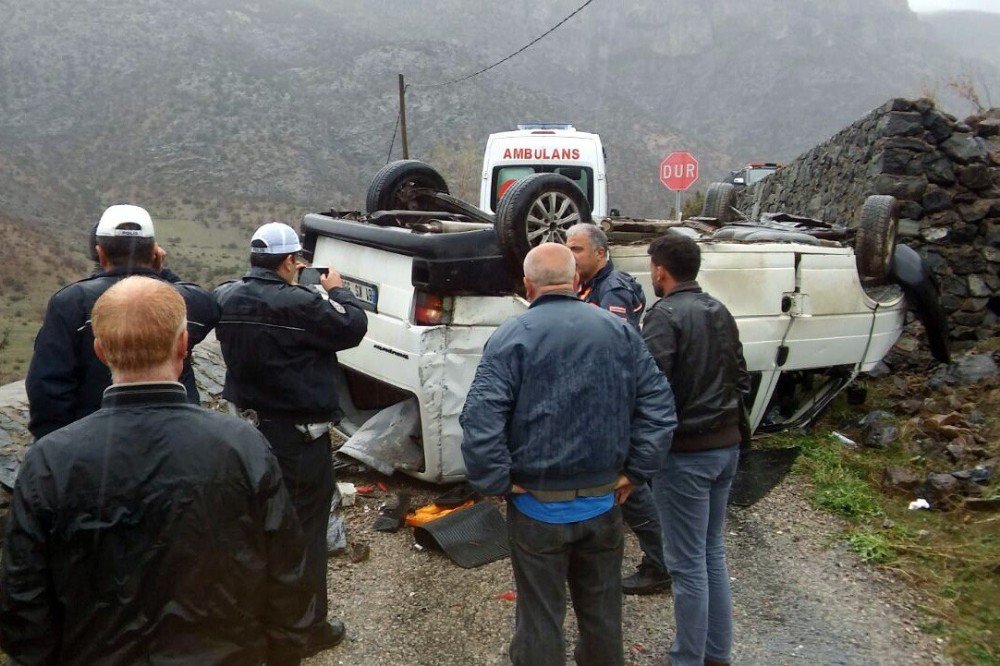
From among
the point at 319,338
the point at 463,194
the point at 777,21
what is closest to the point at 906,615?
the point at 319,338

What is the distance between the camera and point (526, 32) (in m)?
86.0

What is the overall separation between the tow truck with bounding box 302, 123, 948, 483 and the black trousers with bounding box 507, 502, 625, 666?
1.84 m

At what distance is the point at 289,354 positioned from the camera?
338 centimetres

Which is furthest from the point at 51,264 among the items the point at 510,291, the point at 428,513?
the point at 510,291

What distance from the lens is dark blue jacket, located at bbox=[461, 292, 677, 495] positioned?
270 centimetres

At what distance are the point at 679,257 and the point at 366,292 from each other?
226cm

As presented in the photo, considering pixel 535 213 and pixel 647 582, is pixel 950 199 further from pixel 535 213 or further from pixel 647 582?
pixel 647 582

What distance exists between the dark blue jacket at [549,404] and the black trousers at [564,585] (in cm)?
16

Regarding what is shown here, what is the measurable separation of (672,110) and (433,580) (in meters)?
79.9

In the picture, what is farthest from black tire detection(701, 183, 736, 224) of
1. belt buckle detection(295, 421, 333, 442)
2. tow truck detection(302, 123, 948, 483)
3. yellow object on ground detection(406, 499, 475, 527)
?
belt buckle detection(295, 421, 333, 442)

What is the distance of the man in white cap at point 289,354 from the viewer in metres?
3.34

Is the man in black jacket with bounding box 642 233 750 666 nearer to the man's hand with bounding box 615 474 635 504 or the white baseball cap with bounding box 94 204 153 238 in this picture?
the man's hand with bounding box 615 474 635 504

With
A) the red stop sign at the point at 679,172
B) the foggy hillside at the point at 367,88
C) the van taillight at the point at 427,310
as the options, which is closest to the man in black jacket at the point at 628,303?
the van taillight at the point at 427,310

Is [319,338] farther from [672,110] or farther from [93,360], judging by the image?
[672,110]
